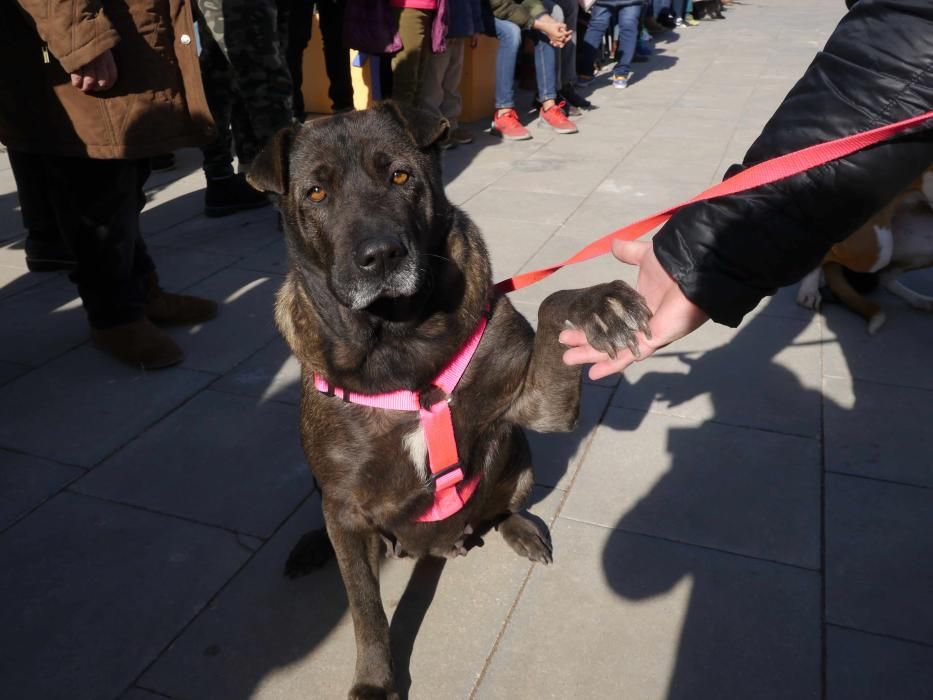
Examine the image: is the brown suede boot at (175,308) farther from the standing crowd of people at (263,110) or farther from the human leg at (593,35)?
the human leg at (593,35)

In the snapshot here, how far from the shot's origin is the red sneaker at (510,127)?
8562 mm

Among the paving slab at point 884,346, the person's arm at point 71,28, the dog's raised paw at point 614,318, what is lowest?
the paving slab at point 884,346

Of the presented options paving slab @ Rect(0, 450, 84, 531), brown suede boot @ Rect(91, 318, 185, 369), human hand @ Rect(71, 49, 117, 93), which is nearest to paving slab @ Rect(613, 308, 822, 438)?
brown suede boot @ Rect(91, 318, 185, 369)

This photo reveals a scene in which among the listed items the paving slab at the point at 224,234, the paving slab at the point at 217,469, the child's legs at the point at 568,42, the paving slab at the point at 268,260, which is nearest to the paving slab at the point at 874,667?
the paving slab at the point at 217,469

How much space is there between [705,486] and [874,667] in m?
0.96

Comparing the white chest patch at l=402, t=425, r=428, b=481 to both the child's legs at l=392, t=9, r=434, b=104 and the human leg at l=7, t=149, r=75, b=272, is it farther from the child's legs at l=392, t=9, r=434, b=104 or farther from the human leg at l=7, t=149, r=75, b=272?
the child's legs at l=392, t=9, r=434, b=104

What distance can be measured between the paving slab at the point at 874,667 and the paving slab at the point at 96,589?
6.91 ft

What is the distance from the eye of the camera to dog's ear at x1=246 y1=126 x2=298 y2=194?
2.50 metres

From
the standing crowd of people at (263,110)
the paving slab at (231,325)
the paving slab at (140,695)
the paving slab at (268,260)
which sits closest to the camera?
the standing crowd of people at (263,110)

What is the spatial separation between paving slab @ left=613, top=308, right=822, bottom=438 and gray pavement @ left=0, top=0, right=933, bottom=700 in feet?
0.05

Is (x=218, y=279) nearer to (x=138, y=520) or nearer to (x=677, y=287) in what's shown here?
(x=138, y=520)

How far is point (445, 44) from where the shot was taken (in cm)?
762

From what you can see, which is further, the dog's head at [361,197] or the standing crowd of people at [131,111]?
the standing crowd of people at [131,111]

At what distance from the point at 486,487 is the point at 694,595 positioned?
0.83 m
